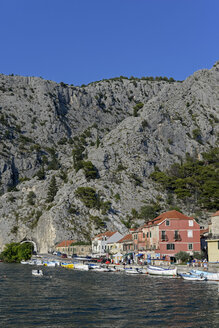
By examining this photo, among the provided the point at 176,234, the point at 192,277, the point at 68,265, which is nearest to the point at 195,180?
the point at 176,234

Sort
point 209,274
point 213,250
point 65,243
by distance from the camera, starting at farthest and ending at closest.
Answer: point 65,243
point 213,250
point 209,274

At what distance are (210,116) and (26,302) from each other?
156215mm

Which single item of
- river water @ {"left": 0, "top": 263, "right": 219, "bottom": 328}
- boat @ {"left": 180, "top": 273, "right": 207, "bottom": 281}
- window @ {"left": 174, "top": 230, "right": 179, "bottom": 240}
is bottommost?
river water @ {"left": 0, "top": 263, "right": 219, "bottom": 328}

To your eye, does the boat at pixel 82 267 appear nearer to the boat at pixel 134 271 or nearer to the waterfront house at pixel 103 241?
the boat at pixel 134 271

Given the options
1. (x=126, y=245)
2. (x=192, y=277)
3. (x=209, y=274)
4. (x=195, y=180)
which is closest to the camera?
(x=209, y=274)

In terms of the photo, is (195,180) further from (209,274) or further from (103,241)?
(209,274)

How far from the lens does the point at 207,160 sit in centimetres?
16000

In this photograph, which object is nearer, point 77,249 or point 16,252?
point 77,249

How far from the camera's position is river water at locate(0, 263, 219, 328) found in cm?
3053

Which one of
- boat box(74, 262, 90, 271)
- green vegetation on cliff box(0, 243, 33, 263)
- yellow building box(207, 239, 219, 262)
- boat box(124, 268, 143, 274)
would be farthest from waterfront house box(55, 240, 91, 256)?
yellow building box(207, 239, 219, 262)

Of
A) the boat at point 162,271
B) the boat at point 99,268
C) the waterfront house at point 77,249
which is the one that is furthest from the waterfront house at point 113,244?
the boat at point 162,271

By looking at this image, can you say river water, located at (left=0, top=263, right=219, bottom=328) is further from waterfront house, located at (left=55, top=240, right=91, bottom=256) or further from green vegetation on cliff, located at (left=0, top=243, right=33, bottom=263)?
green vegetation on cliff, located at (left=0, top=243, right=33, bottom=263)

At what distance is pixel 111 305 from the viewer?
3753 centimetres

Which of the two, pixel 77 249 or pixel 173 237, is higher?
pixel 173 237
